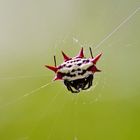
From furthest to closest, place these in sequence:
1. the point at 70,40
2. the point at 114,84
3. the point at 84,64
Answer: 1. the point at 114,84
2. the point at 70,40
3. the point at 84,64

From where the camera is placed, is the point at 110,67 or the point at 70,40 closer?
the point at 70,40

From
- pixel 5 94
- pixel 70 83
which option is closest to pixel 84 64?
pixel 70 83

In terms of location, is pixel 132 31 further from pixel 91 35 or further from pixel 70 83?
pixel 70 83

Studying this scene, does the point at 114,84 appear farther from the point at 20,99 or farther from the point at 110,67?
the point at 20,99

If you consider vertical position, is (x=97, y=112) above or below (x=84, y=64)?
above

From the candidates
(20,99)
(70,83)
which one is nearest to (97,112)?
(20,99)

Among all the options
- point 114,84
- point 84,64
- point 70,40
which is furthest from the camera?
point 114,84

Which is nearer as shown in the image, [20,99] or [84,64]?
[84,64]

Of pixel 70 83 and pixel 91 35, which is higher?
pixel 91 35

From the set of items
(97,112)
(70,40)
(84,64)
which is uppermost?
(70,40)
